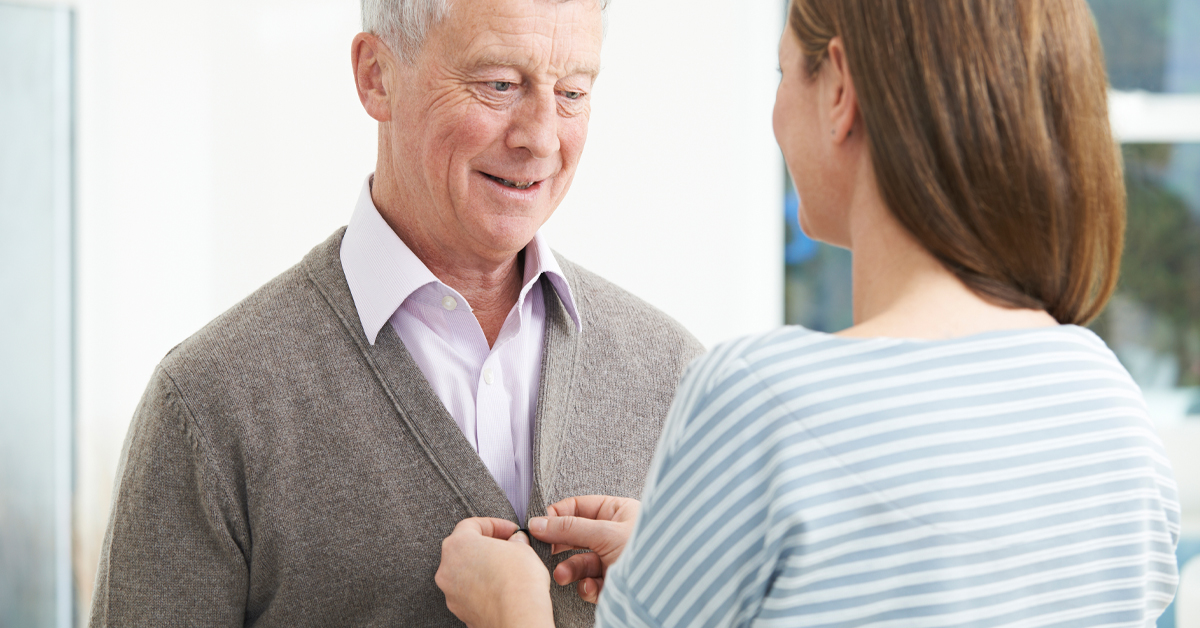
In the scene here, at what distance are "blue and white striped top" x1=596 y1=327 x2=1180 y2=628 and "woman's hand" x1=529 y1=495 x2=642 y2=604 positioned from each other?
0.39 metres

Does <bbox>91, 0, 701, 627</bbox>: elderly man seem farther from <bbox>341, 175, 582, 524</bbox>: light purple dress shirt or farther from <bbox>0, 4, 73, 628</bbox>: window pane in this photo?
<bbox>0, 4, 73, 628</bbox>: window pane

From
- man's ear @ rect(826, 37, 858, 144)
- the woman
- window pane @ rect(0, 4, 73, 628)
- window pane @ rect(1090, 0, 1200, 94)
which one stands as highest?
window pane @ rect(1090, 0, 1200, 94)

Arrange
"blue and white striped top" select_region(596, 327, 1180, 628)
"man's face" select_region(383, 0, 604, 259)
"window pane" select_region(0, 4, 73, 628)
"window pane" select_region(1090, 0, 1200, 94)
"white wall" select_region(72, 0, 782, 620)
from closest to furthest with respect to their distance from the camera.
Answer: "blue and white striped top" select_region(596, 327, 1180, 628), "man's face" select_region(383, 0, 604, 259), "window pane" select_region(0, 4, 73, 628), "white wall" select_region(72, 0, 782, 620), "window pane" select_region(1090, 0, 1200, 94)

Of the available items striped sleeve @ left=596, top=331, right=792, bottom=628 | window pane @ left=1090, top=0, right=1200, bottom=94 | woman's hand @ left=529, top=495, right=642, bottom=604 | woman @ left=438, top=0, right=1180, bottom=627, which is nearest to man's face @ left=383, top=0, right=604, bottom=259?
woman's hand @ left=529, top=495, right=642, bottom=604

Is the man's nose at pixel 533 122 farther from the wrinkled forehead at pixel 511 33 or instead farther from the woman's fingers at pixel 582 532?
the woman's fingers at pixel 582 532

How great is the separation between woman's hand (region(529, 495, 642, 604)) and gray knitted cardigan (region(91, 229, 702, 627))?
5 cm

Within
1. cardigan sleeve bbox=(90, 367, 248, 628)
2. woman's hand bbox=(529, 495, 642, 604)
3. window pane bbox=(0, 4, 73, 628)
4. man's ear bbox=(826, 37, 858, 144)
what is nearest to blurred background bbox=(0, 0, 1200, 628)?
window pane bbox=(0, 4, 73, 628)

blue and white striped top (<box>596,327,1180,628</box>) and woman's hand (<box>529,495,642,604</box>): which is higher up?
blue and white striped top (<box>596,327,1180,628</box>)

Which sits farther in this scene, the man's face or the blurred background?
the blurred background

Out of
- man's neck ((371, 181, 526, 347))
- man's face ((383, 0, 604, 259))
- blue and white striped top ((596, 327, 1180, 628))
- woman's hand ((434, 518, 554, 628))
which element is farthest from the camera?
man's neck ((371, 181, 526, 347))

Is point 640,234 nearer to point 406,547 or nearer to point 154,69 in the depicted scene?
point 154,69

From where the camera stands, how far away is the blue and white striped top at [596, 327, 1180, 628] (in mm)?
620

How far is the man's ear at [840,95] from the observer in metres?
0.72

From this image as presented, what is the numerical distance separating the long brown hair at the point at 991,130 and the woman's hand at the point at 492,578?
0.51 meters
